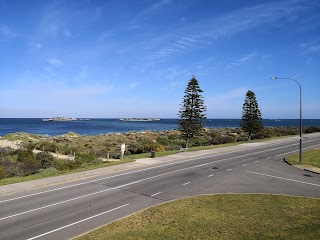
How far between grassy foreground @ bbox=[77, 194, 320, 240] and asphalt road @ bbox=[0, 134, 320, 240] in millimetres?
1244

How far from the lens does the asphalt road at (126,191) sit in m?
11.1

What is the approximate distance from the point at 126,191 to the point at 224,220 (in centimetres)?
649

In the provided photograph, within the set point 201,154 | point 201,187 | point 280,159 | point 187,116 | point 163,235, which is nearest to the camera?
point 163,235

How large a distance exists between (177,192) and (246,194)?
365 cm

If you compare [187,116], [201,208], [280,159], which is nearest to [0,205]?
[201,208]

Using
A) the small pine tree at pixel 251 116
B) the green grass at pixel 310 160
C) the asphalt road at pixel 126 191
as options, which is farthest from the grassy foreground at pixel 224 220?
the small pine tree at pixel 251 116

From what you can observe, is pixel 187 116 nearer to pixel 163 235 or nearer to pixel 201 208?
pixel 201 208

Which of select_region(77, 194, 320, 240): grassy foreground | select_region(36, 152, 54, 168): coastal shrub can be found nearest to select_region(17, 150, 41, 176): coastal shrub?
select_region(36, 152, 54, 168): coastal shrub

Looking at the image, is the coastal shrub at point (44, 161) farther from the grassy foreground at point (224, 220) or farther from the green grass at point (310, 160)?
the green grass at point (310, 160)

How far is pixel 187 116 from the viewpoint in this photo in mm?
45031

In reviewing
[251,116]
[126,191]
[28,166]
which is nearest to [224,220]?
[126,191]

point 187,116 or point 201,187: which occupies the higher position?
point 187,116

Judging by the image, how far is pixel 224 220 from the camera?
11.1 m

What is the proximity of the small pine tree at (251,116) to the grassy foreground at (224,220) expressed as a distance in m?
45.1
